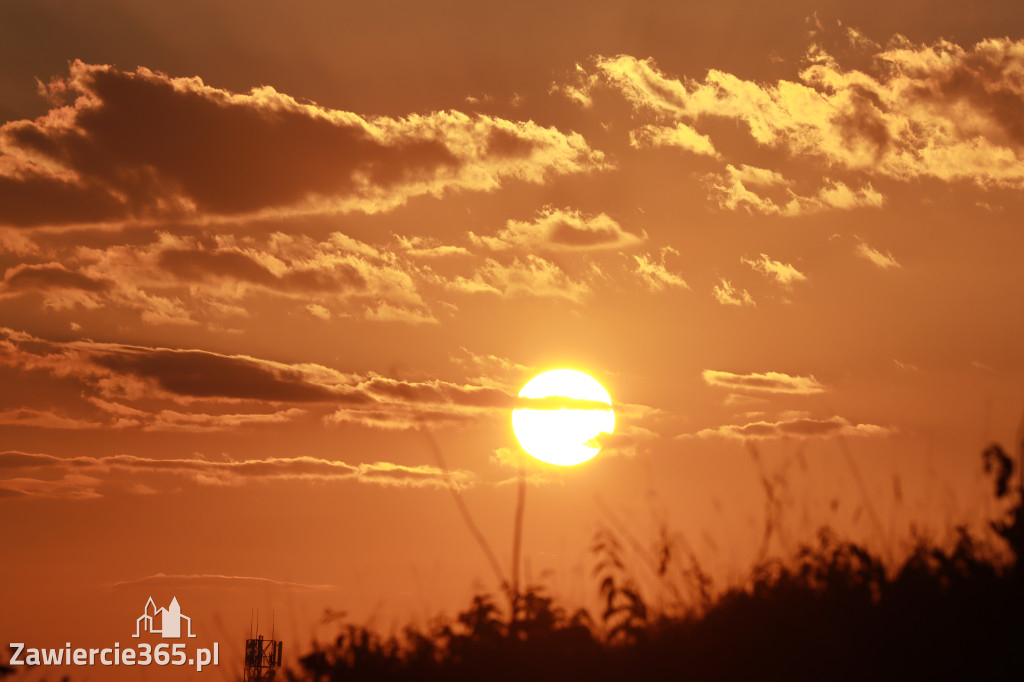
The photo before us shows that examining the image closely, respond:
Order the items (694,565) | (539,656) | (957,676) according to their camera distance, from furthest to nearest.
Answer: (694,565)
(539,656)
(957,676)

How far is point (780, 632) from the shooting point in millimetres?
5996

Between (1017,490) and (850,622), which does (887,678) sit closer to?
(850,622)

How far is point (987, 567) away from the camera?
584cm

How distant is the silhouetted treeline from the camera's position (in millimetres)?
5473

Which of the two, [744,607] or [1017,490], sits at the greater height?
[1017,490]

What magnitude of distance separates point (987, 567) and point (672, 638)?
1.95m

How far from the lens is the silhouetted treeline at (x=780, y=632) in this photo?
547cm

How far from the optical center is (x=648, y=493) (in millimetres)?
7578

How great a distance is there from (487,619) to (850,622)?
8.01ft

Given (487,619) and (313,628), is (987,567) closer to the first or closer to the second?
(487,619)

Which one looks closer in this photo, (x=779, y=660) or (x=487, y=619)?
(x=779, y=660)

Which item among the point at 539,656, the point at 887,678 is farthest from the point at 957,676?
the point at 539,656

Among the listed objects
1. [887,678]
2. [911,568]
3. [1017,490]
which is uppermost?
[1017,490]

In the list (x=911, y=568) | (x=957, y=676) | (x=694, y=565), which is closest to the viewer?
(x=957, y=676)
